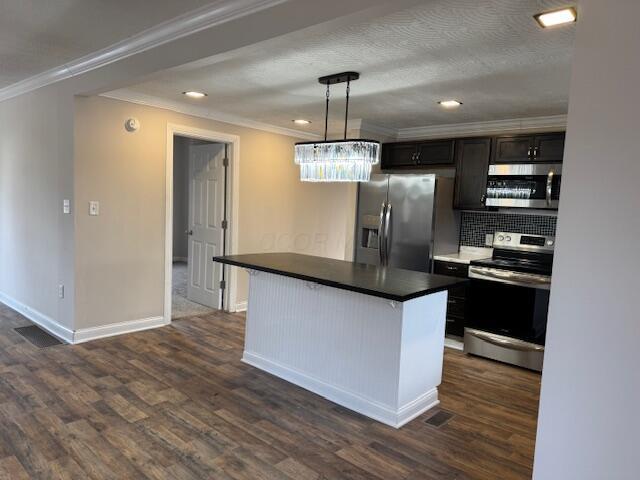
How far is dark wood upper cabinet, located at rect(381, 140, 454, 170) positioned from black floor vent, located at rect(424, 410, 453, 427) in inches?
106

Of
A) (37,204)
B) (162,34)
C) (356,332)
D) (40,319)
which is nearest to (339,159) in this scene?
(356,332)

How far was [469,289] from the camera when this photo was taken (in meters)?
4.20

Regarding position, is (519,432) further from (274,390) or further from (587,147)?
(587,147)

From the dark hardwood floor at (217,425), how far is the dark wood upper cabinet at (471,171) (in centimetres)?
171

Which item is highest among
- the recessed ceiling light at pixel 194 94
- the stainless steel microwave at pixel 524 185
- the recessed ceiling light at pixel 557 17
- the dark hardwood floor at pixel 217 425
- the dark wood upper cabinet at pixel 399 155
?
the recessed ceiling light at pixel 557 17

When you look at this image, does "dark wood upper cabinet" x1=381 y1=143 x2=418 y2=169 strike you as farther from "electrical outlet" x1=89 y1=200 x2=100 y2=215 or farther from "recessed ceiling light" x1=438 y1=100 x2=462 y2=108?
"electrical outlet" x1=89 y1=200 x2=100 y2=215

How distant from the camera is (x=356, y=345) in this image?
9.64 ft

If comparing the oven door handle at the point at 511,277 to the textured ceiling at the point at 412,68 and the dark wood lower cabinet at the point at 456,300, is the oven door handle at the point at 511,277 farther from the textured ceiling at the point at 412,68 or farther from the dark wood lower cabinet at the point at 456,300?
the textured ceiling at the point at 412,68

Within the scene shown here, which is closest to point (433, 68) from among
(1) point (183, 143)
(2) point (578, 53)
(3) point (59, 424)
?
(2) point (578, 53)

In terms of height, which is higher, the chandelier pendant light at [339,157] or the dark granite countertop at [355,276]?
the chandelier pendant light at [339,157]

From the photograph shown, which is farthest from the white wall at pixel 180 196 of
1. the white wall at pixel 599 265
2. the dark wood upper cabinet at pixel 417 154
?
the white wall at pixel 599 265

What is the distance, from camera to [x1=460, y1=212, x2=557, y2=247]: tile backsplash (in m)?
4.38

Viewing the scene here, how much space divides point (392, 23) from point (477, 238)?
10.1 ft

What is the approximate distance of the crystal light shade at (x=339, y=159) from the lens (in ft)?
10.2
